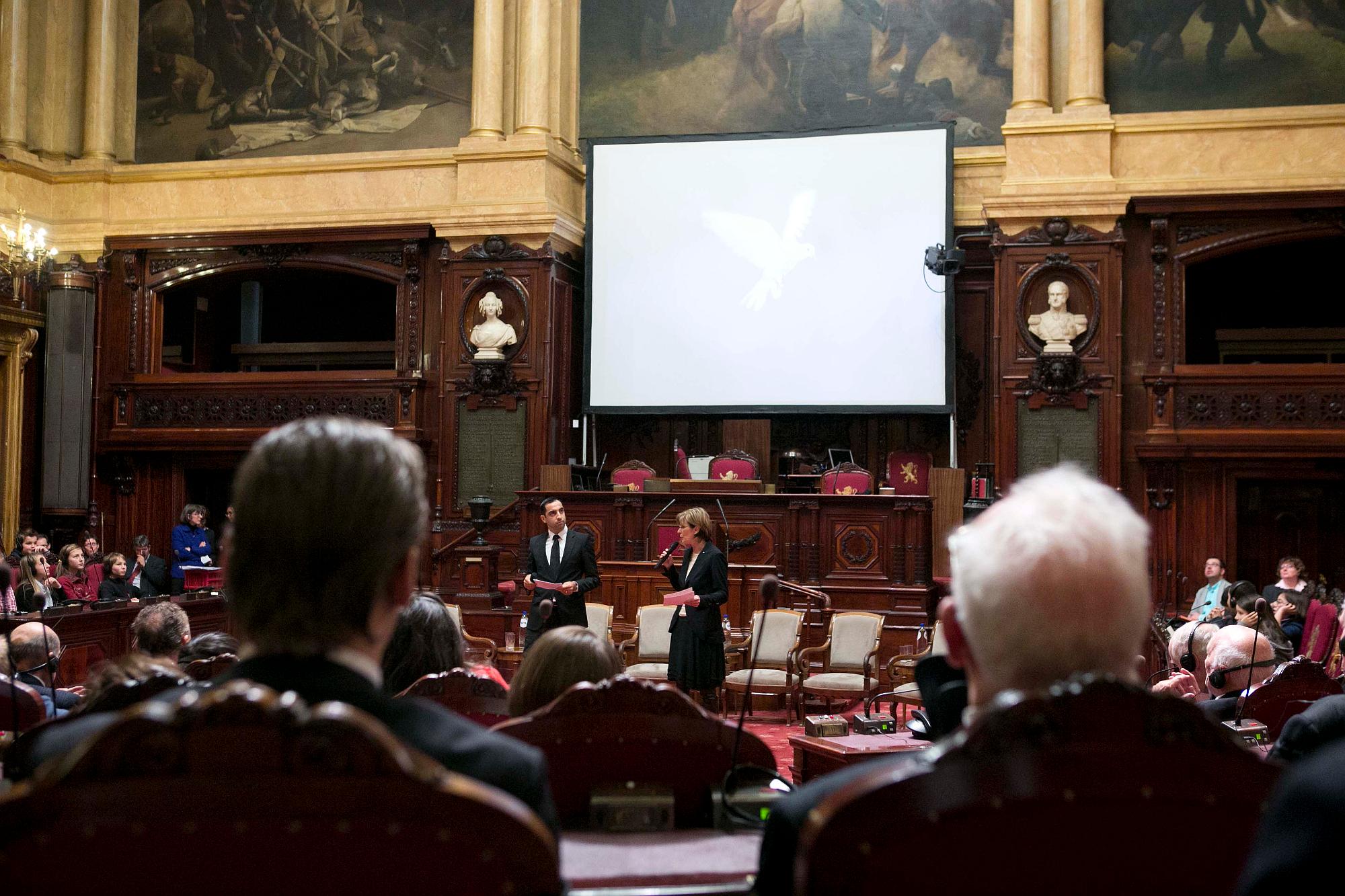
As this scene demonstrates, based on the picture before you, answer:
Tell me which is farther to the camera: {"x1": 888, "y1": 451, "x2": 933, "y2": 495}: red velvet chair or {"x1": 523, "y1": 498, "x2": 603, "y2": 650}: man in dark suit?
{"x1": 888, "y1": 451, "x2": 933, "y2": 495}: red velvet chair

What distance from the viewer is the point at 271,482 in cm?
144

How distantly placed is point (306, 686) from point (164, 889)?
276 mm

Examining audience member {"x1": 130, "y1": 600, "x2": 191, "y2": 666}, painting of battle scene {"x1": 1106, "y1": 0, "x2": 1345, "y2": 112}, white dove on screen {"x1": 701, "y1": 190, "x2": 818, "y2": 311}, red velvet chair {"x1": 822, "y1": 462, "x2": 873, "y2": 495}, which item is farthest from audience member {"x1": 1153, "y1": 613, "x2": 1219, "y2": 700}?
painting of battle scene {"x1": 1106, "y1": 0, "x2": 1345, "y2": 112}

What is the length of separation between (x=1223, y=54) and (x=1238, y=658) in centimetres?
1058

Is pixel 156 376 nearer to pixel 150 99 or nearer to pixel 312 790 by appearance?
pixel 150 99

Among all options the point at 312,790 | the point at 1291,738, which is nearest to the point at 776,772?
the point at 312,790

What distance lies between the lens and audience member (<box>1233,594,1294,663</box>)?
22.8 feet

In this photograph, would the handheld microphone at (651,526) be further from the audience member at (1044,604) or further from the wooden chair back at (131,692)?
the audience member at (1044,604)

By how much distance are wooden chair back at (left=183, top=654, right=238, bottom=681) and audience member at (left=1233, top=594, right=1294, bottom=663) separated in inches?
191

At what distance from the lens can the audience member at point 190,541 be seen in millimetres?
14078

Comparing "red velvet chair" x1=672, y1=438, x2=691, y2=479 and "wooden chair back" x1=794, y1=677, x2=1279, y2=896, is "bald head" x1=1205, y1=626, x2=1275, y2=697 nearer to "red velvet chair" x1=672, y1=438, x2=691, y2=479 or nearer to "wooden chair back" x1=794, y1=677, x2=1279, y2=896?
"wooden chair back" x1=794, y1=677, x2=1279, y2=896

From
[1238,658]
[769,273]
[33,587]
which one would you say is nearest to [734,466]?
[769,273]

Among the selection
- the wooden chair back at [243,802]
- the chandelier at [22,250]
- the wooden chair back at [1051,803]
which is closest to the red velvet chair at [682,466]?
the chandelier at [22,250]

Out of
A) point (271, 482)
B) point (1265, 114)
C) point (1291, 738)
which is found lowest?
point (1291, 738)
